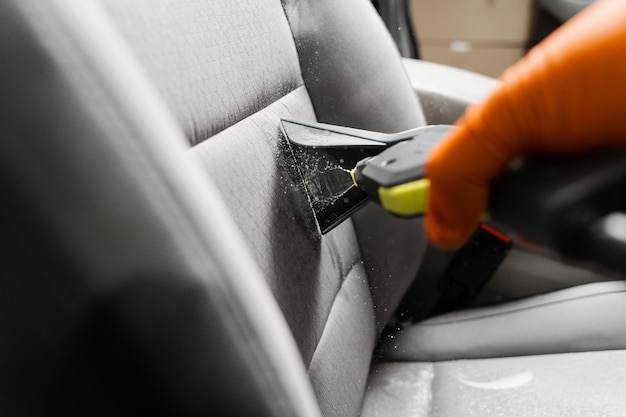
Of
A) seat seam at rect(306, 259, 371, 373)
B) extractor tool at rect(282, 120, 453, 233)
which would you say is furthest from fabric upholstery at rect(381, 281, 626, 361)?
extractor tool at rect(282, 120, 453, 233)

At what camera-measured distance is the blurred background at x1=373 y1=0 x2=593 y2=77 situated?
3.42 feet

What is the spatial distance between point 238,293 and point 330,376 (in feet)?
1.08

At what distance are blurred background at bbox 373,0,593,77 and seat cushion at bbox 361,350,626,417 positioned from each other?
1.47 ft

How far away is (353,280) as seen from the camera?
718mm

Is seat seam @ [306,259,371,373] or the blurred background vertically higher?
the blurred background

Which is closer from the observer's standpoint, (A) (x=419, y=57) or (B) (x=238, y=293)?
(B) (x=238, y=293)

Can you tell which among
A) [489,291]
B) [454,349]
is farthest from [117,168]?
[489,291]

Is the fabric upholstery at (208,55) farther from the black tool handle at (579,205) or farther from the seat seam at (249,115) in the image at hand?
the black tool handle at (579,205)

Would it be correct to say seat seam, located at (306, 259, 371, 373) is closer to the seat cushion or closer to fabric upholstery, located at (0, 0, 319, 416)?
the seat cushion

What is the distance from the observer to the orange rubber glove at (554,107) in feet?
0.87

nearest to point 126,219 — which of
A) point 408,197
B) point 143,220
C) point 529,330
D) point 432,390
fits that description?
point 143,220

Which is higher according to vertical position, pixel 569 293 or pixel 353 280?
pixel 353 280

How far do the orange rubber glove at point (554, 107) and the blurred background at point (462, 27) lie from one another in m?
0.70

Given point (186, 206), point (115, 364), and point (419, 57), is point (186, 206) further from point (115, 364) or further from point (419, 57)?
point (419, 57)
